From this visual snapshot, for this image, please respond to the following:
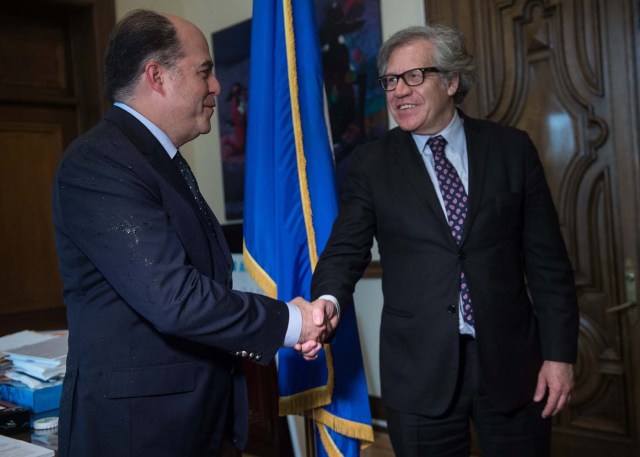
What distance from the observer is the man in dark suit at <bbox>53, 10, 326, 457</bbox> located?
129 cm

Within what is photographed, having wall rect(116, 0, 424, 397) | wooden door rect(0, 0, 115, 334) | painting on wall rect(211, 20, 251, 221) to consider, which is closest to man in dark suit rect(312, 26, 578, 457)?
wall rect(116, 0, 424, 397)

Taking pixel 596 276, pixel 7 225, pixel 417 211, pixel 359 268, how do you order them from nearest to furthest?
1. pixel 417 211
2. pixel 359 268
3. pixel 596 276
4. pixel 7 225

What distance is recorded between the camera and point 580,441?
287cm

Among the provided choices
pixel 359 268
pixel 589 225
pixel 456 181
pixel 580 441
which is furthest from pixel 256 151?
pixel 580 441

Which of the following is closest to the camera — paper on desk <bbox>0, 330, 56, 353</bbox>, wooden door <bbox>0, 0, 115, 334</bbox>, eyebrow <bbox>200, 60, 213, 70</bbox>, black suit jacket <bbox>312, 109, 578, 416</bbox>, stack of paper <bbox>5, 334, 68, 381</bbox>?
eyebrow <bbox>200, 60, 213, 70</bbox>

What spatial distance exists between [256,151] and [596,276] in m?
1.57

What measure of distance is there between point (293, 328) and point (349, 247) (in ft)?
1.22

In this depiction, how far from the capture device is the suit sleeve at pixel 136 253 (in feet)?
4.18

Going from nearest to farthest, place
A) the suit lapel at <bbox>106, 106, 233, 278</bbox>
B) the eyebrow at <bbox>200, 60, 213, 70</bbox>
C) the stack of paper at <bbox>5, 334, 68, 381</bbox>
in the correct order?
the suit lapel at <bbox>106, 106, 233, 278</bbox>, the eyebrow at <bbox>200, 60, 213, 70</bbox>, the stack of paper at <bbox>5, 334, 68, 381</bbox>

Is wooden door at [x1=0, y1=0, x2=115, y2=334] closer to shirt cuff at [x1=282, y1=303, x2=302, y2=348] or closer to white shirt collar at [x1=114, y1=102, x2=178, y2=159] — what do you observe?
white shirt collar at [x1=114, y1=102, x2=178, y2=159]

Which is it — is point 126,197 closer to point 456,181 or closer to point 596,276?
point 456,181

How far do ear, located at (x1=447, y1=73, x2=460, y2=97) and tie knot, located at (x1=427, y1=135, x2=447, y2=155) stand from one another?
14cm

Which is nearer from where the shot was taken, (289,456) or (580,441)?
(289,456)

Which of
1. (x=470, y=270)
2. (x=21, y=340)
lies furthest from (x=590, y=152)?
(x=21, y=340)
